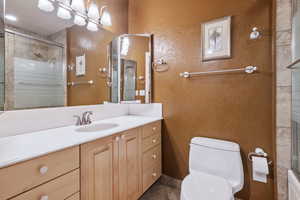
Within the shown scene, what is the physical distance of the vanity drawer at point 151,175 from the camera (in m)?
1.48

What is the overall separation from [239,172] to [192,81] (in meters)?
0.98

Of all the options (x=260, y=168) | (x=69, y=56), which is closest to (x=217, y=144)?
(x=260, y=168)

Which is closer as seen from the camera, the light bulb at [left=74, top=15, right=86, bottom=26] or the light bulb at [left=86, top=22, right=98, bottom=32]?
the light bulb at [left=74, top=15, right=86, bottom=26]

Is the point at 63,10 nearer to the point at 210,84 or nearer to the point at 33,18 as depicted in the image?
the point at 33,18

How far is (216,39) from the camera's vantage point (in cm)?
146

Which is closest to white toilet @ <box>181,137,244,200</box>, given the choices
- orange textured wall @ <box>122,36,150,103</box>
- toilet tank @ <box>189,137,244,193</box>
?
toilet tank @ <box>189,137,244,193</box>

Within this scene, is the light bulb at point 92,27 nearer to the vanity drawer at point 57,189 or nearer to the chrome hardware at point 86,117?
the chrome hardware at point 86,117

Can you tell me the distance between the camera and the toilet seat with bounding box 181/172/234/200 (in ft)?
3.26

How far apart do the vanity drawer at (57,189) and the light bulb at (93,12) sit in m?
1.61

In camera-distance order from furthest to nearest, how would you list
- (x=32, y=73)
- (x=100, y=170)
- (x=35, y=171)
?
(x=32, y=73) → (x=100, y=170) → (x=35, y=171)

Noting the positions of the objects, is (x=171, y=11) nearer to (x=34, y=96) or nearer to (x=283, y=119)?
(x=283, y=119)

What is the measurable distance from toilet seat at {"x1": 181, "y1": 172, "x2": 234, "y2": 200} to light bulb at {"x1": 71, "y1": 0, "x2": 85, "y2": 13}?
6.48 feet

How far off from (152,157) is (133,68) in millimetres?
1168

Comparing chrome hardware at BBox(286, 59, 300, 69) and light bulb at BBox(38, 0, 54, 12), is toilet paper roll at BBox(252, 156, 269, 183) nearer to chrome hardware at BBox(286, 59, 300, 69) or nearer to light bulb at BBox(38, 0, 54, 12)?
chrome hardware at BBox(286, 59, 300, 69)
